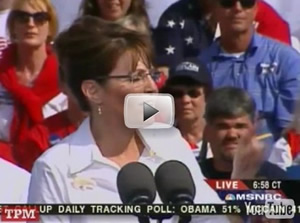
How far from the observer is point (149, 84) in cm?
376

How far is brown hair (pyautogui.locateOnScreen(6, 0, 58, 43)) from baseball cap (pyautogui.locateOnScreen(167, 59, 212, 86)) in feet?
1.69

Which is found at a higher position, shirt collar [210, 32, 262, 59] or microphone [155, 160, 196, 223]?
shirt collar [210, 32, 262, 59]

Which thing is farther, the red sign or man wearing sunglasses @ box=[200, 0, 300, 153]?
the red sign

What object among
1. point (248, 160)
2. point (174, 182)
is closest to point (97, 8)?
point (174, 182)

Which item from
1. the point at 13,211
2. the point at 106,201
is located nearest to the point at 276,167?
the point at 106,201

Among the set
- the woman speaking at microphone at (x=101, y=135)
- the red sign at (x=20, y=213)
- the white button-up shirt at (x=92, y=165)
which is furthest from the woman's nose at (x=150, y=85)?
the red sign at (x=20, y=213)

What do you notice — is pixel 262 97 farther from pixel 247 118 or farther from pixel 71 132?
pixel 71 132

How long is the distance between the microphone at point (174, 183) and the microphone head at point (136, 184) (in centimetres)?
4

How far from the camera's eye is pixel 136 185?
12.1 feet

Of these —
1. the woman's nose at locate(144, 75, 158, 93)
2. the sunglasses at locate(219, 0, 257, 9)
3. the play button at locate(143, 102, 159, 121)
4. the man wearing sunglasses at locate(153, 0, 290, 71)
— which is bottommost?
the play button at locate(143, 102, 159, 121)

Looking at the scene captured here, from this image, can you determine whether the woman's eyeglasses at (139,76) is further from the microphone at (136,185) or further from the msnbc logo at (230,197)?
the msnbc logo at (230,197)

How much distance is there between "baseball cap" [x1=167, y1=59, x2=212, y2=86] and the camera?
375cm

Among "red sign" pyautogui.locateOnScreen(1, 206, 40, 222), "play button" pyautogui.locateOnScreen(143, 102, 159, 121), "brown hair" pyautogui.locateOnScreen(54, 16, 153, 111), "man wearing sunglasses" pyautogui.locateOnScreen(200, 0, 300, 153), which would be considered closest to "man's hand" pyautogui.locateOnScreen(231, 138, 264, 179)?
"man wearing sunglasses" pyautogui.locateOnScreen(200, 0, 300, 153)

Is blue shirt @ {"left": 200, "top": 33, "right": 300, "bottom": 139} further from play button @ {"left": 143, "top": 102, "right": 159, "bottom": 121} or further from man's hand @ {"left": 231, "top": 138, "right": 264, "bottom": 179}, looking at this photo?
play button @ {"left": 143, "top": 102, "right": 159, "bottom": 121}
